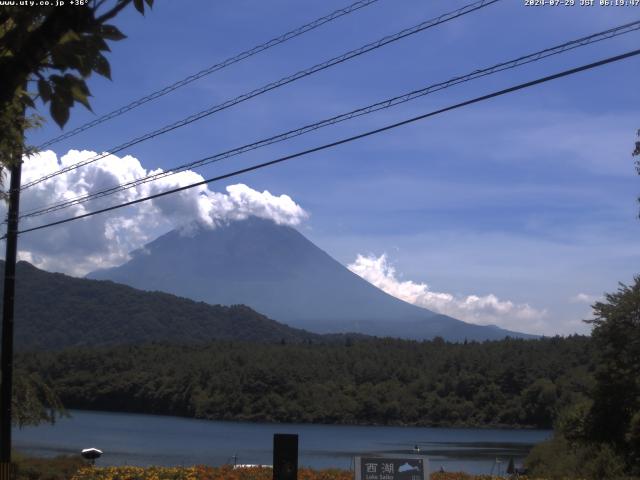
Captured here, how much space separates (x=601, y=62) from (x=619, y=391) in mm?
21487

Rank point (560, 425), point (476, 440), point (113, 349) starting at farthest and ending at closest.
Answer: point (113, 349), point (476, 440), point (560, 425)

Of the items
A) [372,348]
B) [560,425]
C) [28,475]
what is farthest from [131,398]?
[28,475]

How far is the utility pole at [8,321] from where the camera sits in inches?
643

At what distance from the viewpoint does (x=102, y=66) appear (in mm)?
4199

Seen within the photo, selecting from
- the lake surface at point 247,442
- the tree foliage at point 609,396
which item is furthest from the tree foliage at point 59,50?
the lake surface at point 247,442

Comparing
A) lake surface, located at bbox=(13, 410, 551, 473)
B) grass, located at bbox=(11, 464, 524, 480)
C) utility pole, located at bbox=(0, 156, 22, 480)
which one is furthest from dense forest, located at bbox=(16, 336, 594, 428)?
utility pole, located at bbox=(0, 156, 22, 480)

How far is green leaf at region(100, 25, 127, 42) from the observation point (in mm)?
4133

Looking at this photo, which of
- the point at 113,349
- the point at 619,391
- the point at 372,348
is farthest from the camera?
the point at 372,348

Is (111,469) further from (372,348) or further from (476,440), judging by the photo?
(372,348)

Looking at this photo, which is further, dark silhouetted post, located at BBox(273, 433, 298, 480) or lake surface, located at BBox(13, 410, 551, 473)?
lake surface, located at BBox(13, 410, 551, 473)

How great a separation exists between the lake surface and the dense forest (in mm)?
3553

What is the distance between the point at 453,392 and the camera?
114 m

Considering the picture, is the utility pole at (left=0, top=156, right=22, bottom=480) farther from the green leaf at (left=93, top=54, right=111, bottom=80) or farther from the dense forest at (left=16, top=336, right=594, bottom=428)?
the dense forest at (left=16, top=336, right=594, bottom=428)

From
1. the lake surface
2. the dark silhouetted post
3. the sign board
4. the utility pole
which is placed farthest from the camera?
the lake surface
